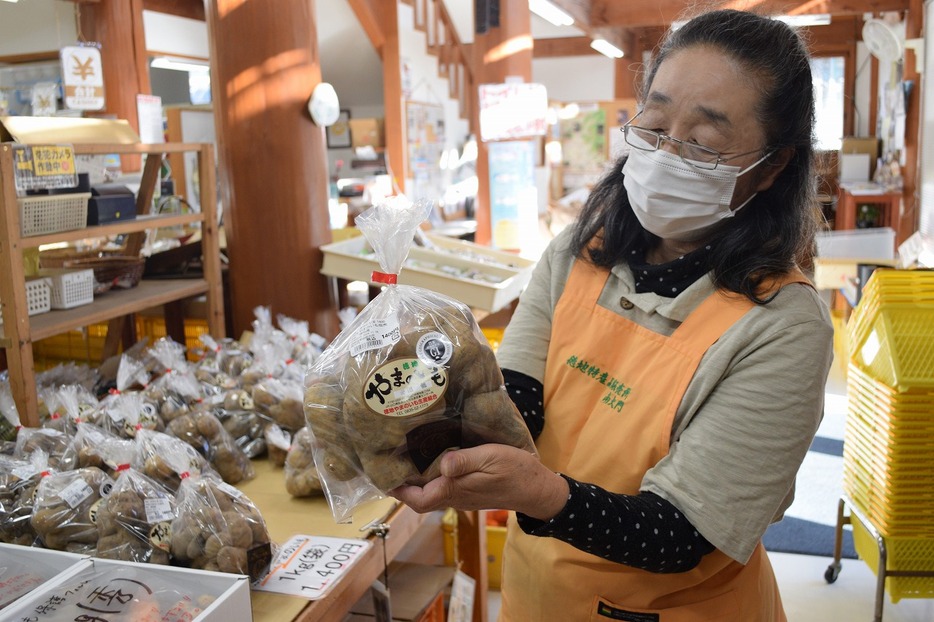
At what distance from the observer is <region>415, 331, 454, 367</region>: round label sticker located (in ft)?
3.27

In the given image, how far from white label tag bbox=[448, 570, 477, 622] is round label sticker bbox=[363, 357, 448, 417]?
4.28ft

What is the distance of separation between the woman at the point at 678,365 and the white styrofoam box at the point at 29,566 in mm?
662

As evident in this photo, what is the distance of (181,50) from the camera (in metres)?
7.45

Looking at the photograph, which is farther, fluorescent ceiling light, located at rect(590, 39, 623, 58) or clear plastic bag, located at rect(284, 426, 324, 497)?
fluorescent ceiling light, located at rect(590, 39, 623, 58)

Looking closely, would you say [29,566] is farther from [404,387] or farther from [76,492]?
[404,387]

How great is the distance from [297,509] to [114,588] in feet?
1.99

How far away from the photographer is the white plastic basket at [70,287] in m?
2.25

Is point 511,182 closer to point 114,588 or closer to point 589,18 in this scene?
point 589,18

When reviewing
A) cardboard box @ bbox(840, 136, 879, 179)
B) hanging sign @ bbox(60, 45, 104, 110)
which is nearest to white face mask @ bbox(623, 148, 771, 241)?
hanging sign @ bbox(60, 45, 104, 110)

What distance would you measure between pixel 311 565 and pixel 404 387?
74cm

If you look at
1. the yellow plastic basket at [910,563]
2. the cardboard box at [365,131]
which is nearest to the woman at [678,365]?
the yellow plastic basket at [910,563]

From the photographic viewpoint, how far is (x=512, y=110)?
19.2 ft

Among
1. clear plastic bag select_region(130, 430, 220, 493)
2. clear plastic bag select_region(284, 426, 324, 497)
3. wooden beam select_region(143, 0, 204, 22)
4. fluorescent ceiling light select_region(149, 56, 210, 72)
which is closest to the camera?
clear plastic bag select_region(130, 430, 220, 493)

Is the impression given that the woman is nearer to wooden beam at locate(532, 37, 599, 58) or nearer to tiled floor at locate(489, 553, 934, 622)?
tiled floor at locate(489, 553, 934, 622)
